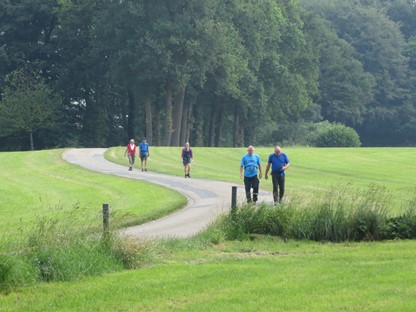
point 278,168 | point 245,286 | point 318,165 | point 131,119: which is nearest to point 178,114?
point 131,119

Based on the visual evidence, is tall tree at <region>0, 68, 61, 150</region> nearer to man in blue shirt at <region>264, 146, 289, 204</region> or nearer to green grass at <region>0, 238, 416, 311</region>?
man in blue shirt at <region>264, 146, 289, 204</region>

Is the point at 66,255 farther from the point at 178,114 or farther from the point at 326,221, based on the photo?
the point at 178,114

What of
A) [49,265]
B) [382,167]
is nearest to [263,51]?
[382,167]

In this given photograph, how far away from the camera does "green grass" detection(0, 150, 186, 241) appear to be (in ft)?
72.7

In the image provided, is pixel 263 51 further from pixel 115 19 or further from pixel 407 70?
pixel 407 70

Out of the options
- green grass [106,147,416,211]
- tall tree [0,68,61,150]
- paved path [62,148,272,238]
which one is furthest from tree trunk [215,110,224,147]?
paved path [62,148,272,238]

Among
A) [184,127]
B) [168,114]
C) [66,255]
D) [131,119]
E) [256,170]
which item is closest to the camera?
[66,255]

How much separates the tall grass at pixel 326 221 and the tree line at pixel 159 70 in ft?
154

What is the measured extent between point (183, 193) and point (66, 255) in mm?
18039

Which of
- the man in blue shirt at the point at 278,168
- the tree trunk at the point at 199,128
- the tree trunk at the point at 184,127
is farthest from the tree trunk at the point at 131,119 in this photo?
the man in blue shirt at the point at 278,168

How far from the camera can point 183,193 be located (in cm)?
3011

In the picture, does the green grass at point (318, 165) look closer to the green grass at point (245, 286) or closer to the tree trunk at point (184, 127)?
the tree trunk at point (184, 127)

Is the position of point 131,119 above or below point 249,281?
above

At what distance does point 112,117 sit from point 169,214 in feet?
195
